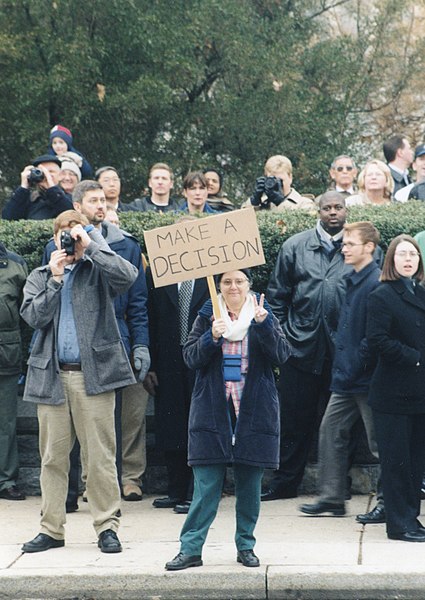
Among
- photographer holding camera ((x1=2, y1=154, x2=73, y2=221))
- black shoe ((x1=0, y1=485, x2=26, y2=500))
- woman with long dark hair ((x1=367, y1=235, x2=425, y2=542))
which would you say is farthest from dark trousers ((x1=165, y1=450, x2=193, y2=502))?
photographer holding camera ((x1=2, y1=154, x2=73, y2=221))

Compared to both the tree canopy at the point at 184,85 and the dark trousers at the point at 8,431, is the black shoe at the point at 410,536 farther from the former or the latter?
the tree canopy at the point at 184,85

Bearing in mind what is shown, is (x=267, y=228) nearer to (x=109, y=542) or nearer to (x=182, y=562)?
(x=109, y=542)

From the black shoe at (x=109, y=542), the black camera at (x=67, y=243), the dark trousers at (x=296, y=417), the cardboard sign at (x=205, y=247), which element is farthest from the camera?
the dark trousers at (x=296, y=417)

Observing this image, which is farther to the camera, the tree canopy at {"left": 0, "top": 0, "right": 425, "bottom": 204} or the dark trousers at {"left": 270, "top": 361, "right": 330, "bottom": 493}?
the tree canopy at {"left": 0, "top": 0, "right": 425, "bottom": 204}

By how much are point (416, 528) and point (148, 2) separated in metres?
9.75

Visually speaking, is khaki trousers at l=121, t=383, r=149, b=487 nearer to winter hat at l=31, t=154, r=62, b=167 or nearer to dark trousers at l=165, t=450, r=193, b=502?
dark trousers at l=165, t=450, r=193, b=502

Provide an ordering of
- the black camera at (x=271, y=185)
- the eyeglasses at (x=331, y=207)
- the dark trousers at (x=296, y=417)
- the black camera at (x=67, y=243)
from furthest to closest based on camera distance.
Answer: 1. the black camera at (x=271, y=185)
2. the dark trousers at (x=296, y=417)
3. the eyeglasses at (x=331, y=207)
4. the black camera at (x=67, y=243)

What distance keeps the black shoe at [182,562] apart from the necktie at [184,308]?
217 cm

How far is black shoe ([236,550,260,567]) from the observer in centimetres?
795

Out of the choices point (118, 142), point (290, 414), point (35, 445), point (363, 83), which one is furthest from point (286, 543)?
point (363, 83)

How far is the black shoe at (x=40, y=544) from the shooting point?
847cm

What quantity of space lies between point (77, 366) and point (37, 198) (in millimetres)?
3209

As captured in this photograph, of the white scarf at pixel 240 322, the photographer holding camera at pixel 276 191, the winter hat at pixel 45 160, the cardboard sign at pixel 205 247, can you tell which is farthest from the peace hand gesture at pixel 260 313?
the winter hat at pixel 45 160

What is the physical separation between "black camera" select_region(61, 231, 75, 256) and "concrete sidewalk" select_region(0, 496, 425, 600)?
6.25 ft
